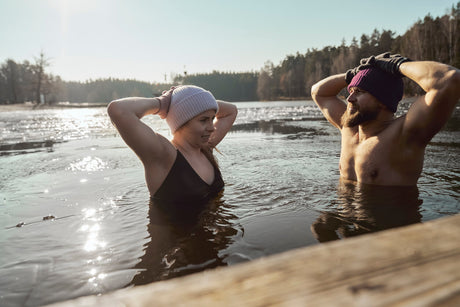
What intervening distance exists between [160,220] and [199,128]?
40.2 inches

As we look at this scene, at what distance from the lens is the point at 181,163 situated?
304 centimetres

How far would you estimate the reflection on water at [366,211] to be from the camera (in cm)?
249

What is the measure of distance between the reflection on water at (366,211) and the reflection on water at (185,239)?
80 cm

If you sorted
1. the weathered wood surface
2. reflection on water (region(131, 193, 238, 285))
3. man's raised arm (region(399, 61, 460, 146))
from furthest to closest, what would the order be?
man's raised arm (region(399, 61, 460, 146)) < reflection on water (region(131, 193, 238, 285)) < the weathered wood surface

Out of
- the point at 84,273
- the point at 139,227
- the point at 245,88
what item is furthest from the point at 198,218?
the point at 245,88

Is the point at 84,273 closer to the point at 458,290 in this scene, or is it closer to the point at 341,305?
the point at 341,305

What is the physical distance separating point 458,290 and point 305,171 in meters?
3.93

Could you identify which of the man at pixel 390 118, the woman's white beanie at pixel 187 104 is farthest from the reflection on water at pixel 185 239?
the man at pixel 390 118

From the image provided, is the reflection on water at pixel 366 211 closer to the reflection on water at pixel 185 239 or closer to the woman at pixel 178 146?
the reflection on water at pixel 185 239

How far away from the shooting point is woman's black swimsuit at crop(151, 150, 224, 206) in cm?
304

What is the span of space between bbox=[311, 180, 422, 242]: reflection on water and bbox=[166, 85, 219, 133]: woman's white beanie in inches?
→ 62.0

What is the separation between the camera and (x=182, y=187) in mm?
3084

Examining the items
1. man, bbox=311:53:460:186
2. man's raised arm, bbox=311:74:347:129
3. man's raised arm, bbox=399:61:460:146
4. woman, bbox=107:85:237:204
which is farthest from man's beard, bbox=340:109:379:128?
woman, bbox=107:85:237:204

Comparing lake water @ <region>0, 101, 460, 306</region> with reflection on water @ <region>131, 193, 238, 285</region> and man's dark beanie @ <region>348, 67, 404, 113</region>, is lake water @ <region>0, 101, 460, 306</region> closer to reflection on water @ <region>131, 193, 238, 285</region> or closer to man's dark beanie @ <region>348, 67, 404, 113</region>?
reflection on water @ <region>131, 193, 238, 285</region>
